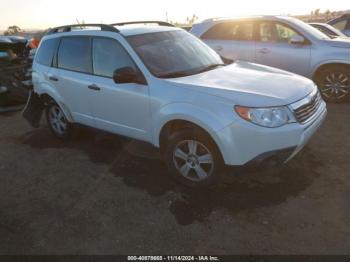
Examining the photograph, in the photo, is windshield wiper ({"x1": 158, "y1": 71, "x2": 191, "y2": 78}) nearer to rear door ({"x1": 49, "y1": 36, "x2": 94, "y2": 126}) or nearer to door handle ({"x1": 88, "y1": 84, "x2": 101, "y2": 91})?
door handle ({"x1": 88, "y1": 84, "x2": 101, "y2": 91})

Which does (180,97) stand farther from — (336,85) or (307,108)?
(336,85)

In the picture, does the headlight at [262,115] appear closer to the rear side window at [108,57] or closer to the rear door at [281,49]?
the rear side window at [108,57]

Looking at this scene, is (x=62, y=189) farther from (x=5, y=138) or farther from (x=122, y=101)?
(x=5, y=138)

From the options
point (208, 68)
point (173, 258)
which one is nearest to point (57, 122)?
point (208, 68)

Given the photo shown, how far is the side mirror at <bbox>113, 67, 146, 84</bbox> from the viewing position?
3.94 metres

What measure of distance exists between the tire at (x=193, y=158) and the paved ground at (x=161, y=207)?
0.16 metres

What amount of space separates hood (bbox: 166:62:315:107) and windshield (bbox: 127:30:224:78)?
20 centimetres

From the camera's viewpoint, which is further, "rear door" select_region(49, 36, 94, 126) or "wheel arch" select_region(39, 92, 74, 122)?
"wheel arch" select_region(39, 92, 74, 122)

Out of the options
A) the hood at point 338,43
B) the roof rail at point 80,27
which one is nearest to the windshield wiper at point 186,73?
the roof rail at point 80,27

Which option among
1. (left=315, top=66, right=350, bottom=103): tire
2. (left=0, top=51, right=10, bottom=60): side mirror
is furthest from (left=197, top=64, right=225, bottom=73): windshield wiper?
(left=0, top=51, right=10, bottom=60): side mirror

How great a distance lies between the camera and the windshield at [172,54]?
4137mm

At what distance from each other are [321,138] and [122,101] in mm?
2942

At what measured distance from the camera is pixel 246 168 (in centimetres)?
352

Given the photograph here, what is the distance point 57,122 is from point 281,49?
4469 millimetres
